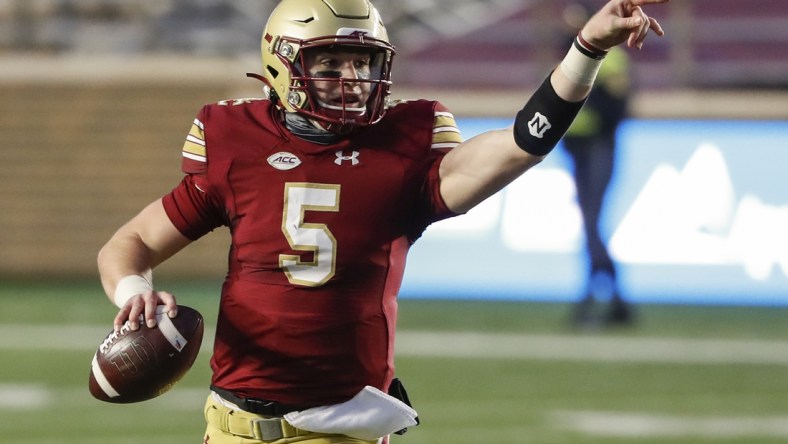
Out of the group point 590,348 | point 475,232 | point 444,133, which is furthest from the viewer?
point 475,232

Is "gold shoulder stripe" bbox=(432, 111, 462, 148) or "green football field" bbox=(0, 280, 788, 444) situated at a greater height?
"gold shoulder stripe" bbox=(432, 111, 462, 148)

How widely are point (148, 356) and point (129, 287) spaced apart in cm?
23

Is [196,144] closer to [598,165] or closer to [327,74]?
[327,74]

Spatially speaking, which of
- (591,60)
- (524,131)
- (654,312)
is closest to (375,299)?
(524,131)

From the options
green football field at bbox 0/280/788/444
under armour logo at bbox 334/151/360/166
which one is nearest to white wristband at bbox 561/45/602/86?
under armour logo at bbox 334/151/360/166

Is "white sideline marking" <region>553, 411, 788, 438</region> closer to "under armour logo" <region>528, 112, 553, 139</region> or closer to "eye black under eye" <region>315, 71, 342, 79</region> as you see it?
"eye black under eye" <region>315, 71, 342, 79</region>

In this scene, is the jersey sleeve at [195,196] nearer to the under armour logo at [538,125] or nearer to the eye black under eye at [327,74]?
the eye black under eye at [327,74]

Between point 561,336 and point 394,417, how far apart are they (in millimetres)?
6249

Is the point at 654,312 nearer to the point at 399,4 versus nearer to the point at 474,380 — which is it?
the point at 474,380

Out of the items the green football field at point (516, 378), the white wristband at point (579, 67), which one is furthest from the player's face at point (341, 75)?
the green football field at point (516, 378)

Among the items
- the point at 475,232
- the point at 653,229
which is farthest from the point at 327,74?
the point at 475,232

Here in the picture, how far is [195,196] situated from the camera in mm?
3746

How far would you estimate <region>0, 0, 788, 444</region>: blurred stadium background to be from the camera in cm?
747

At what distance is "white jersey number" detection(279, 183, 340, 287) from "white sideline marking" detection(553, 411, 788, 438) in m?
3.45
